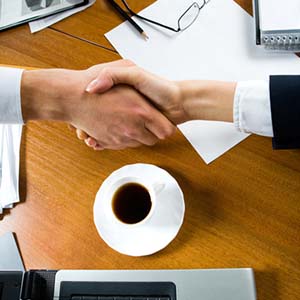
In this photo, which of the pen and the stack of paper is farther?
the pen

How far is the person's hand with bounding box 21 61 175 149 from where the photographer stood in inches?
27.7

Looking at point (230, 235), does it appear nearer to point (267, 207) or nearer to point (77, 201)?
point (267, 207)

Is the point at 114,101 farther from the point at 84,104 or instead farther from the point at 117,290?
the point at 117,290

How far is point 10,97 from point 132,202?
0.94 ft

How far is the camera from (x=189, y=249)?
62cm

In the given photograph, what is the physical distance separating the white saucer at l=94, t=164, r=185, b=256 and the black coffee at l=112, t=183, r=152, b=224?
18mm

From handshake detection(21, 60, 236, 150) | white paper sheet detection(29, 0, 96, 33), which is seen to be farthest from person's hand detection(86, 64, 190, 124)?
white paper sheet detection(29, 0, 96, 33)

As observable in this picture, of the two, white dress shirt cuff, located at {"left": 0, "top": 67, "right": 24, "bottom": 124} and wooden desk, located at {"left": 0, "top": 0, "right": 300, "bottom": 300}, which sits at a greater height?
white dress shirt cuff, located at {"left": 0, "top": 67, "right": 24, "bottom": 124}

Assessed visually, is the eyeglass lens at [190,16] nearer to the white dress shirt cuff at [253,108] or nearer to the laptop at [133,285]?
the white dress shirt cuff at [253,108]

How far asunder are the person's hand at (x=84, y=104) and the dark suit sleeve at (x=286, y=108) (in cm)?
18

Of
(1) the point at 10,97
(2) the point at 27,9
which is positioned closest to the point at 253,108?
(1) the point at 10,97

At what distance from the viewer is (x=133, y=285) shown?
58 centimetres

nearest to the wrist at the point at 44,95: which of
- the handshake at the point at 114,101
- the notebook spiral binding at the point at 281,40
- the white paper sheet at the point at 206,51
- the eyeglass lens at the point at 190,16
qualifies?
the handshake at the point at 114,101

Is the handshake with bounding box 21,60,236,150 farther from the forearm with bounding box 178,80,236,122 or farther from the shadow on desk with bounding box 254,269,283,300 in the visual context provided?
the shadow on desk with bounding box 254,269,283,300
